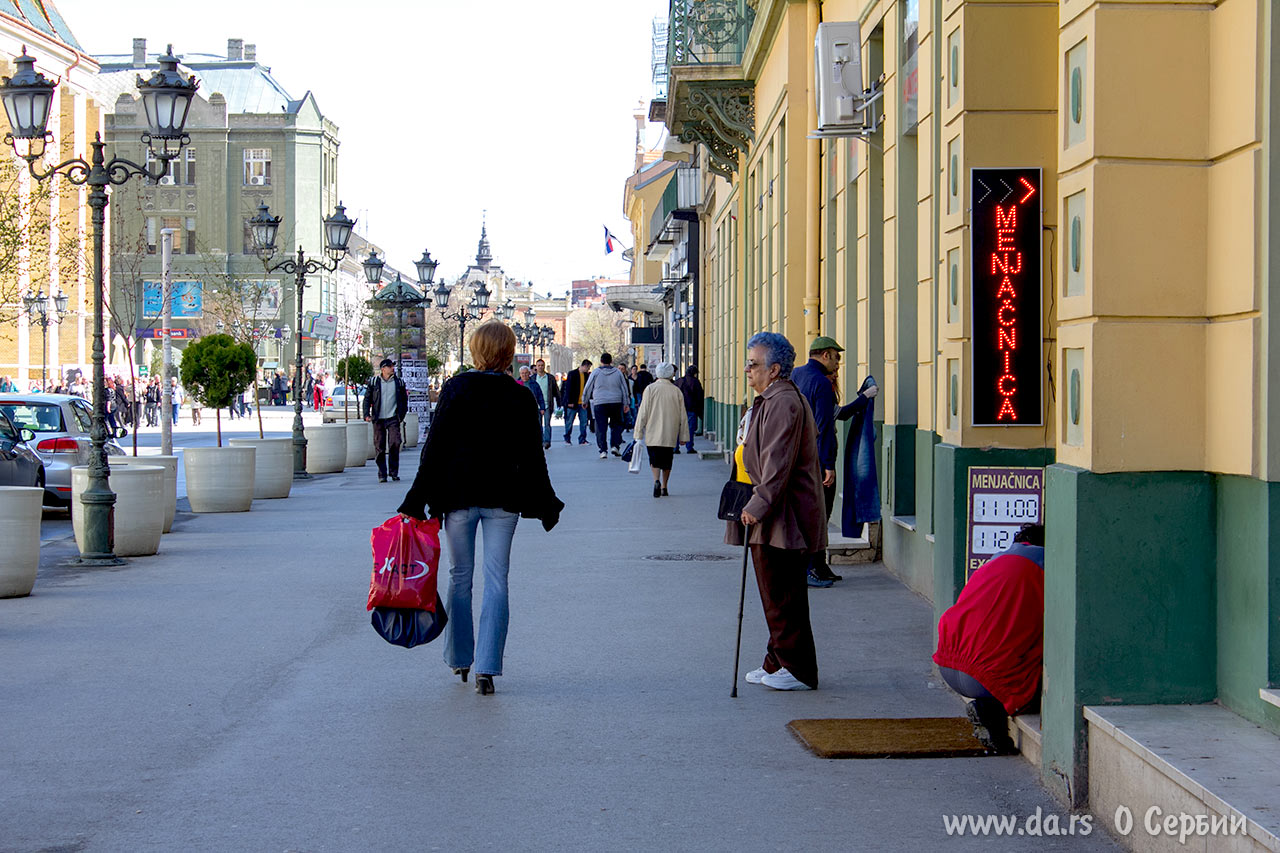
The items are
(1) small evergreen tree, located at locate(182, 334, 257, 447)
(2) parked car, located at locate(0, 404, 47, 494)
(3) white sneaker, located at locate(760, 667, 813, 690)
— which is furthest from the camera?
(1) small evergreen tree, located at locate(182, 334, 257, 447)

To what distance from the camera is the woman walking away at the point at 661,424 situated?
2005cm


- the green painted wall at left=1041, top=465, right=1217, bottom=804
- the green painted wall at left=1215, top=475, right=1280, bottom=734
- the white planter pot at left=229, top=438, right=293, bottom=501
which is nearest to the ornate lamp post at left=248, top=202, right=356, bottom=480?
the white planter pot at left=229, top=438, right=293, bottom=501

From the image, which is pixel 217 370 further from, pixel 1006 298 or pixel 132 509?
pixel 1006 298

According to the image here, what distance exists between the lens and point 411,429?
3638 centimetres

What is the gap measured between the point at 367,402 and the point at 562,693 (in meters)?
16.8

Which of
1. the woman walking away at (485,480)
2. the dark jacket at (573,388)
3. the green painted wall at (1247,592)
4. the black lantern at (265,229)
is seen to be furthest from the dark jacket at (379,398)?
the green painted wall at (1247,592)

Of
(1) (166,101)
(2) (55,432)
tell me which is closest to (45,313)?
(2) (55,432)

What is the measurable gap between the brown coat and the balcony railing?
55.3ft

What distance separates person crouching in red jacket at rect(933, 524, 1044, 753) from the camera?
6277 mm

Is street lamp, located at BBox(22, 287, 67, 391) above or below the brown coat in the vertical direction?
above

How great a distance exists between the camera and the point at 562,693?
784cm

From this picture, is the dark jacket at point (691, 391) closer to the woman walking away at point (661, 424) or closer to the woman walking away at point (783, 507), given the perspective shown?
the woman walking away at point (661, 424)

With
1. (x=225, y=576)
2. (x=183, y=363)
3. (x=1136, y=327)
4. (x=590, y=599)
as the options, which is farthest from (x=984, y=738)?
(x=183, y=363)

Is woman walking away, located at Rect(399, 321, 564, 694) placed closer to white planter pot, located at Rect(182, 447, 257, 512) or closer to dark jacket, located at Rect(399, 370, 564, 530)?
dark jacket, located at Rect(399, 370, 564, 530)
